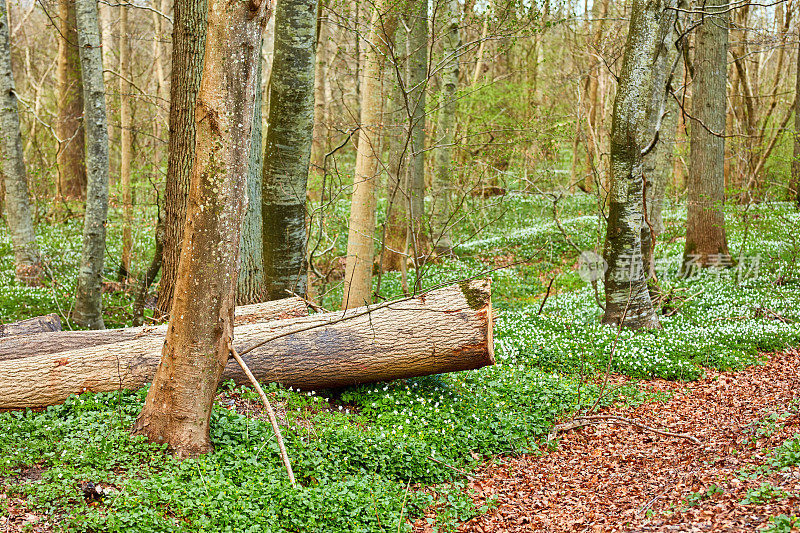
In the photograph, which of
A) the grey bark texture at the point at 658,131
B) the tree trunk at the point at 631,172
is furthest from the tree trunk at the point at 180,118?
the grey bark texture at the point at 658,131

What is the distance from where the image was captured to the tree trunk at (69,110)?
17.2 meters

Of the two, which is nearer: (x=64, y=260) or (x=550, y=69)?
(x=64, y=260)

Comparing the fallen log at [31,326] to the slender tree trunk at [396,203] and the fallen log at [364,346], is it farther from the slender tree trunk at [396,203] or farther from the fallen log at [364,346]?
the slender tree trunk at [396,203]

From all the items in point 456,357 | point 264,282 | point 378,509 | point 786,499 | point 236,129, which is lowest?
point 378,509

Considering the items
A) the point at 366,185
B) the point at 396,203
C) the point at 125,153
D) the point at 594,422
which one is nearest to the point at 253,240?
the point at 366,185

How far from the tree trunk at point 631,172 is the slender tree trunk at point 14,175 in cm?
1103

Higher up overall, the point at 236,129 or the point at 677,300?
the point at 236,129

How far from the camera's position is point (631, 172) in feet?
31.8

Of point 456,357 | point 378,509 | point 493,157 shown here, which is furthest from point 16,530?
point 493,157

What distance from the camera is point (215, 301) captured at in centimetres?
482

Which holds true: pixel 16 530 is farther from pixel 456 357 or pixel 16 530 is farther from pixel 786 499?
pixel 786 499

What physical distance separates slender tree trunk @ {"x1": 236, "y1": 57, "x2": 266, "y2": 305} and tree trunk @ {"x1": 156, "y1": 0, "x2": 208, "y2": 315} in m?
0.75

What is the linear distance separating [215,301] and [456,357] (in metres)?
2.81

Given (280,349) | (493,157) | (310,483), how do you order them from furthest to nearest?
(493,157)
(280,349)
(310,483)
